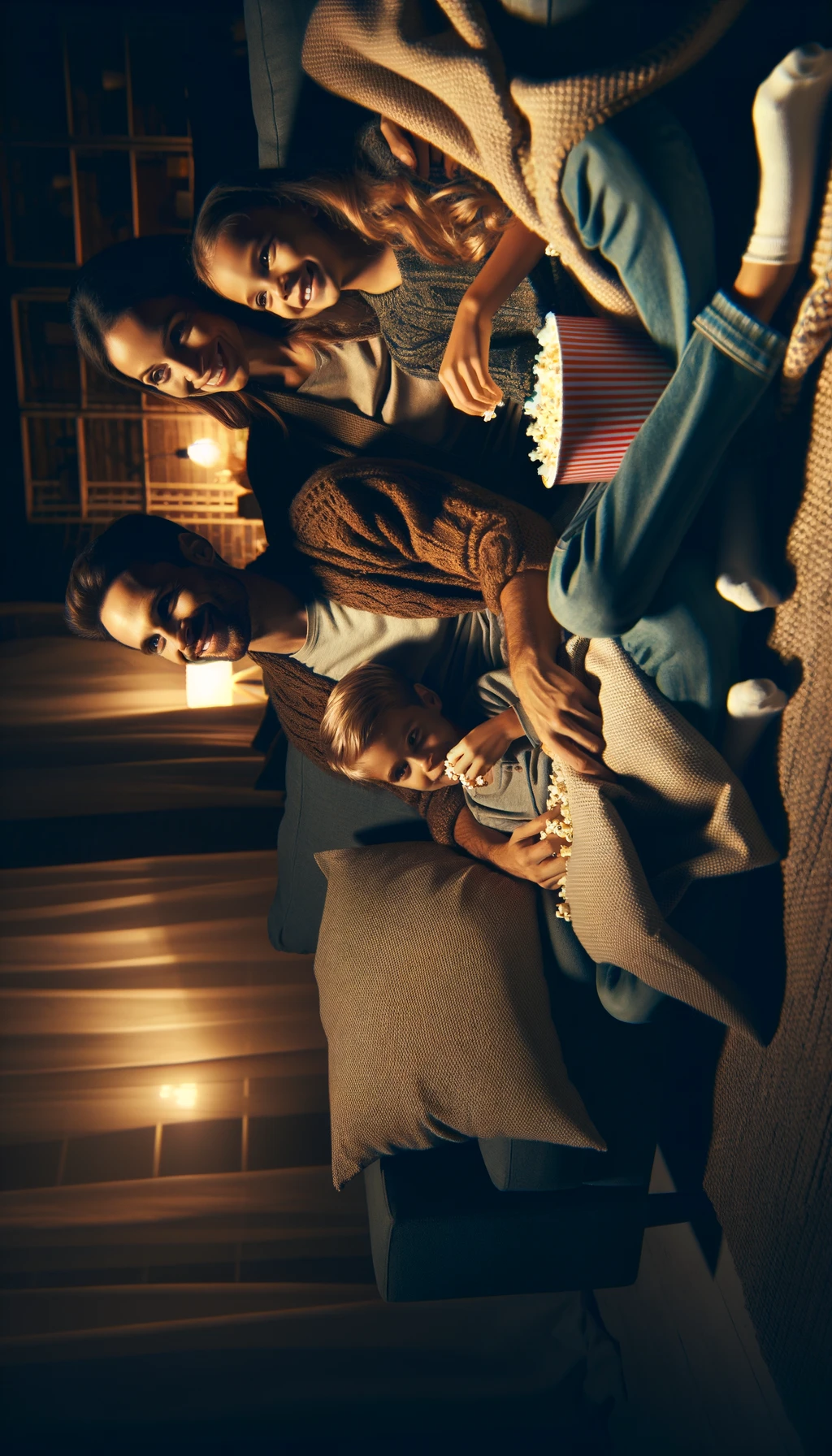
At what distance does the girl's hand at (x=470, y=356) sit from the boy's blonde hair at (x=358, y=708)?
51 centimetres

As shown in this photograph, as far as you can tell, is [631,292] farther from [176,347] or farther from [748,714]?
[176,347]

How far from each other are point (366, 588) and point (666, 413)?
0.69 m

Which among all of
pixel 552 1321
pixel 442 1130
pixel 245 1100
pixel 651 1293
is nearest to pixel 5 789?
pixel 245 1100

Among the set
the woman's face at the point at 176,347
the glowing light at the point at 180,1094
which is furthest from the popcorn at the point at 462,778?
the glowing light at the point at 180,1094

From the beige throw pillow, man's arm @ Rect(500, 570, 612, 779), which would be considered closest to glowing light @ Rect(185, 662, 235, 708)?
the beige throw pillow

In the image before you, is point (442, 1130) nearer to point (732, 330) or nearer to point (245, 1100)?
point (245, 1100)

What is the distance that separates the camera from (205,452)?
7.55 ft

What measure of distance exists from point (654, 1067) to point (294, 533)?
1.13 m

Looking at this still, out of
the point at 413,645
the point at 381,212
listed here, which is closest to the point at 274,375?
the point at 381,212

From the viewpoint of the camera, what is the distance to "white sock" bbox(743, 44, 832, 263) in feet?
2.87

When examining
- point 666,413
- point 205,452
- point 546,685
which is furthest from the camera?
point 205,452

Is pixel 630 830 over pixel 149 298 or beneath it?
beneath

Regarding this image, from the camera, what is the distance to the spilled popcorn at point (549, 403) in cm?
112

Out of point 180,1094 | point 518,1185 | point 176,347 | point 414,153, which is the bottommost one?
point 180,1094
